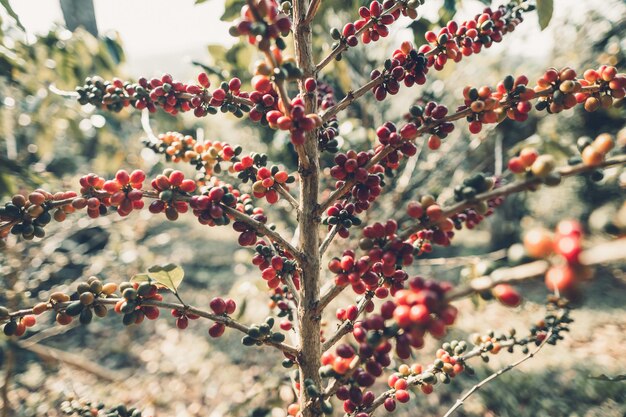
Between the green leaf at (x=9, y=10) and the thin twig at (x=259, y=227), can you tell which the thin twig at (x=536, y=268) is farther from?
the green leaf at (x=9, y=10)

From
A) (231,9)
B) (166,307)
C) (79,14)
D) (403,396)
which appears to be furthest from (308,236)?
(79,14)

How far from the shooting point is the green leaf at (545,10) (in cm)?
146

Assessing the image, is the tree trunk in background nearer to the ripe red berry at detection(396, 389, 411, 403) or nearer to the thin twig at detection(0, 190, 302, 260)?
the thin twig at detection(0, 190, 302, 260)

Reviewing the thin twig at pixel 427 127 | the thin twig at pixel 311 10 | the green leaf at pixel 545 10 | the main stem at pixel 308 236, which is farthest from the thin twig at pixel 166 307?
the green leaf at pixel 545 10

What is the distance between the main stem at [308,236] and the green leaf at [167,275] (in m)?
0.50

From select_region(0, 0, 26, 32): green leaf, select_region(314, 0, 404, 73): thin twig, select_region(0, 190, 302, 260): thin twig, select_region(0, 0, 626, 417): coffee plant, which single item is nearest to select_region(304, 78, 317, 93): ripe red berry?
select_region(0, 0, 626, 417): coffee plant

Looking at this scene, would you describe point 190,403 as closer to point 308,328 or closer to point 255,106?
point 308,328

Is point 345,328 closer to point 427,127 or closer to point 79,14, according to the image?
point 427,127

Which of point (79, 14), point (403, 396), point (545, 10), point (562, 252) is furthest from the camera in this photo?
point (79, 14)

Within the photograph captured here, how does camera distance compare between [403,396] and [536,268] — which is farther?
[403,396]

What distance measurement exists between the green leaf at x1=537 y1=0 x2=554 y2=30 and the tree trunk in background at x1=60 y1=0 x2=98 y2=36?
639cm

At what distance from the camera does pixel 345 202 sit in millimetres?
1479

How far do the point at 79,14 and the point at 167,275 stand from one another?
6593mm

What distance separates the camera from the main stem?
4.25ft
